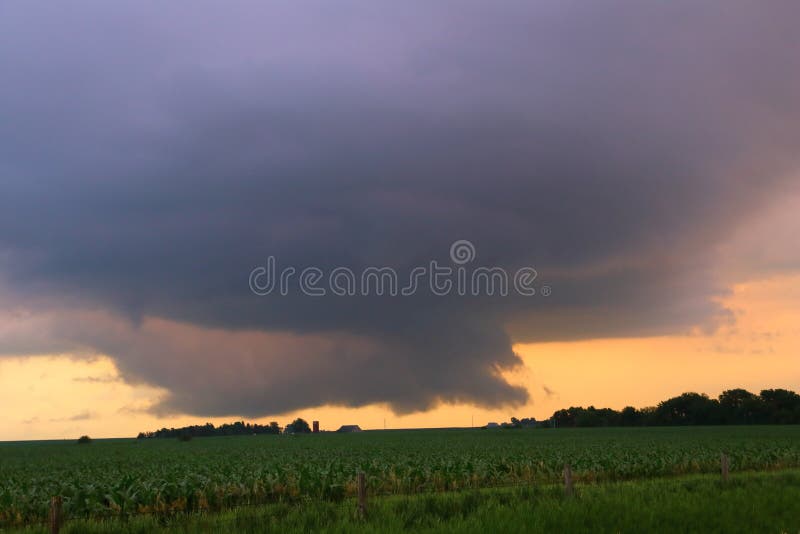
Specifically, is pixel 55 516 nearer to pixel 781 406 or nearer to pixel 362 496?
pixel 362 496

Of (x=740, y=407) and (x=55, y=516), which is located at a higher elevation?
(x=740, y=407)

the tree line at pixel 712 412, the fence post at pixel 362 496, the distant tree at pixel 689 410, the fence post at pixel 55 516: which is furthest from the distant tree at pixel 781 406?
the fence post at pixel 55 516

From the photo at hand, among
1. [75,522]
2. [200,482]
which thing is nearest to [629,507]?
[200,482]

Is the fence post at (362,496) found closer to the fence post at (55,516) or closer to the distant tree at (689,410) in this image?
the fence post at (55,516)

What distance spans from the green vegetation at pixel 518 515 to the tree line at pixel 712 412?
154 meters

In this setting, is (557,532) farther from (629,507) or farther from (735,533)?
(735,533)

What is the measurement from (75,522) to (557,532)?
12771 millimetres

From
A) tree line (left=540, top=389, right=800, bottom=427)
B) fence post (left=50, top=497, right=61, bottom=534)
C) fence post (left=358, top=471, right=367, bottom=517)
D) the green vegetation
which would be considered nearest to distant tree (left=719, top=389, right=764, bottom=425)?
tree line (left=540, top=389, right=800, bottom=427)

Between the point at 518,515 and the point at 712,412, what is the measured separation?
17250 cm

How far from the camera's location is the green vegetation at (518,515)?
18.8 m

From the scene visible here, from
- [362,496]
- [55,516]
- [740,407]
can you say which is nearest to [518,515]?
[362,496]

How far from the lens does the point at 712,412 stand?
6875 inches

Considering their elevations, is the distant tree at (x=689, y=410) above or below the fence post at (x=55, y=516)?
above

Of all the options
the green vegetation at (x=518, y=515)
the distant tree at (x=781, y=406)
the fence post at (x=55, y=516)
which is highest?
the distant tree at (x=781, y=406)
